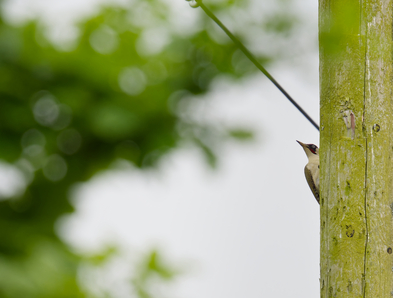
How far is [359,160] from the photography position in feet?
5.32

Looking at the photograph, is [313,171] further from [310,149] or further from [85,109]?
[85,109]

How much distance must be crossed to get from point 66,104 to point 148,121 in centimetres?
49

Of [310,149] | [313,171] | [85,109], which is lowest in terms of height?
[85,109]

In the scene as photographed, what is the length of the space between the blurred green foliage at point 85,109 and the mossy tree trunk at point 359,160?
453mm

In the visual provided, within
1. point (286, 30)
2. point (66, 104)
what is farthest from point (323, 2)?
point (66, 104)

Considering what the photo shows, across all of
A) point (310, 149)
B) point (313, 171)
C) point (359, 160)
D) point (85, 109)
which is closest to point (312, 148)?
point (310, 149)

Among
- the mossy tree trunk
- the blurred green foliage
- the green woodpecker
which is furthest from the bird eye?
the mossy tree trunk

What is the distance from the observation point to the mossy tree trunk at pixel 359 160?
1.58m

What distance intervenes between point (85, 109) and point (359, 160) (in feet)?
3.92

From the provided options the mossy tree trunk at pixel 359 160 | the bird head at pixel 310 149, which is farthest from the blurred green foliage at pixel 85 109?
the bird head at pixel 310 149

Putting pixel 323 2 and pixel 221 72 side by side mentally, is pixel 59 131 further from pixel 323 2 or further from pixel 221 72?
pixel 323 2

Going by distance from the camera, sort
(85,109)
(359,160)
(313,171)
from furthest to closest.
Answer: (313,171) → (85,109) → (359,160)

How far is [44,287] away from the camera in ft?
3.20

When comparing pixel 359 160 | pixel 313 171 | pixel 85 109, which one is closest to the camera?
pixel 359 160
